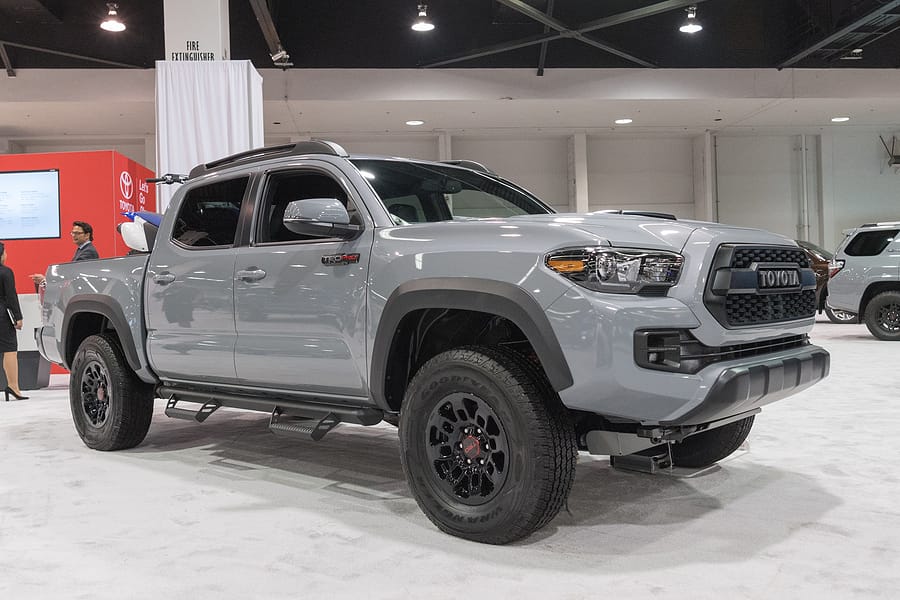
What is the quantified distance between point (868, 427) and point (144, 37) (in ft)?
47.4

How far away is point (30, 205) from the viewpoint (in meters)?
10.8

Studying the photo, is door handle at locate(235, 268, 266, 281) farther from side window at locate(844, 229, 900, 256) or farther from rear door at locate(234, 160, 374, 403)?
side window at locate(844, 229, 900, 256)

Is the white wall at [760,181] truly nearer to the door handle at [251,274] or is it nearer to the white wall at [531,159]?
the white wall at [531,159]

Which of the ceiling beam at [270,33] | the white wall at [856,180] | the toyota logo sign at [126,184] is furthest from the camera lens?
the white wall at [856,180]

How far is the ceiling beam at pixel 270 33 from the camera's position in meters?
12.3

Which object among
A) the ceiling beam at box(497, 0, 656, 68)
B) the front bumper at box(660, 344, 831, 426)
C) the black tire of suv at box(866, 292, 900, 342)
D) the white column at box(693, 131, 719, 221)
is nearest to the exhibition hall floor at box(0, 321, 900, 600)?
the front bumper at box(660, 344, 831, 426)

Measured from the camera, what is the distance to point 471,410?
315 centimetres

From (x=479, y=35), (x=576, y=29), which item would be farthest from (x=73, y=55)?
(x=576, y=29)

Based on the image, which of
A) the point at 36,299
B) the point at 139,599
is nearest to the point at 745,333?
the point at 139,599

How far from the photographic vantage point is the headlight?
9.11ft

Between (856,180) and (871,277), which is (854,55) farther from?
(871,277)

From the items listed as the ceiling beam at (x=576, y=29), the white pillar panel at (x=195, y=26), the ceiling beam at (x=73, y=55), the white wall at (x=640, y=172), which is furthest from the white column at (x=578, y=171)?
the white pillar panel at (x=195, y=26)

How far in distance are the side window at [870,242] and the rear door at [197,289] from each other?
32.6 ft

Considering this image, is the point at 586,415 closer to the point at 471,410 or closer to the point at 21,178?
the point at 471,410
